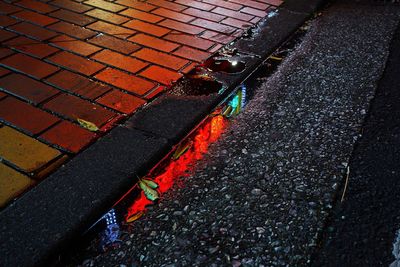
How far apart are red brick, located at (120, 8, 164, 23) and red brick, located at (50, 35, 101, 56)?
591 millimetres

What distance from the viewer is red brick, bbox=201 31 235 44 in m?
2.66

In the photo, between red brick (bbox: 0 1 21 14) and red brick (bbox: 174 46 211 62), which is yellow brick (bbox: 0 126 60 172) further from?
red brick (bbox: 0 1 21 14)

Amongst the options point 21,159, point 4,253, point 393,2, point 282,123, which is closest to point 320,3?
point 393,2

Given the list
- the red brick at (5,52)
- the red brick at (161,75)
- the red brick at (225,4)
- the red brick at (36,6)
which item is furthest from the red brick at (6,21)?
the red brick at (225,4)

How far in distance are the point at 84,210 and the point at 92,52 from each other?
1.37 m

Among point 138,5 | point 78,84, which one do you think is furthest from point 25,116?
point 138,5

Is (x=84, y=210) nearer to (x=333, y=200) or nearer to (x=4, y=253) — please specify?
Answer: (x=4, y=253)

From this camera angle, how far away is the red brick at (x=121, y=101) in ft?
6.44

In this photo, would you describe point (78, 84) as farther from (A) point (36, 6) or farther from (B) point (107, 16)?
(A) point (36, 6)

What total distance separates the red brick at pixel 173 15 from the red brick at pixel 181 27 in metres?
0.08

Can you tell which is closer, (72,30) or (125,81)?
(125,81)

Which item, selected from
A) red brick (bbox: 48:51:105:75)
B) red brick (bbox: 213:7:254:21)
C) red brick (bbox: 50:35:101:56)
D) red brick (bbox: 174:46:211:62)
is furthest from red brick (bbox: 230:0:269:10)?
red brick (bbox: 48:51:105:75)

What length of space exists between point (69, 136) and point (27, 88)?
1.83 ft

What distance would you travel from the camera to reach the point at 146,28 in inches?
110
